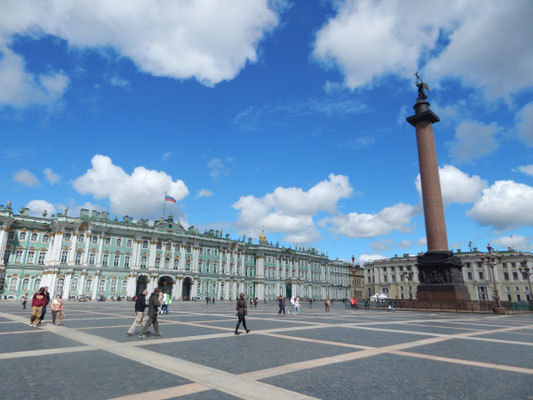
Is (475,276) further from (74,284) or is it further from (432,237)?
(74,284)

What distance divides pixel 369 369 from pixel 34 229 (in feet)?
223

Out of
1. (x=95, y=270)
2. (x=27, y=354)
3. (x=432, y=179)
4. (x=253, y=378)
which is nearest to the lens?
(x=253, y=378)

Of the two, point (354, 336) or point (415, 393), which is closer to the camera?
point (415, 393)

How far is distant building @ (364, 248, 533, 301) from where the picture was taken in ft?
277

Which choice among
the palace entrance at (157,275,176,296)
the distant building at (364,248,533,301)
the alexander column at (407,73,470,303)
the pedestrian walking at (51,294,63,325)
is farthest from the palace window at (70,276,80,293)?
the distant building at (364,248,533,301)

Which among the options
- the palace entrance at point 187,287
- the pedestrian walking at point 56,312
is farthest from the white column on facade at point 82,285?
the pedestrian walking at point 56,312

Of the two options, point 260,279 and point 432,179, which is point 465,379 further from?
point 260,279

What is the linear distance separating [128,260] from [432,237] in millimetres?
54879

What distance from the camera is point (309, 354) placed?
9273mm

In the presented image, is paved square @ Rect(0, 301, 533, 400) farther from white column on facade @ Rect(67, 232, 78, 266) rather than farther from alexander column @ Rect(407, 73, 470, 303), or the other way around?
white column on facade @ Rect(67, 232, 78, 266)

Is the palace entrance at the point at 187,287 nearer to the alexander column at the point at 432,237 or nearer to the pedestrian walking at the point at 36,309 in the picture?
the alexander column at the point at 432,237

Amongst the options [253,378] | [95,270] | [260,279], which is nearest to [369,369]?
[253,378]

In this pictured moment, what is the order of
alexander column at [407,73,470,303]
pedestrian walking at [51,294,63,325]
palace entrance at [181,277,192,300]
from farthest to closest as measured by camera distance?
palace entrance at [181,277,192,300] < alexander column at [407,73,470,303] < pedestrian walking at [51,294,63,325]

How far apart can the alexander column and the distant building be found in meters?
43.0
